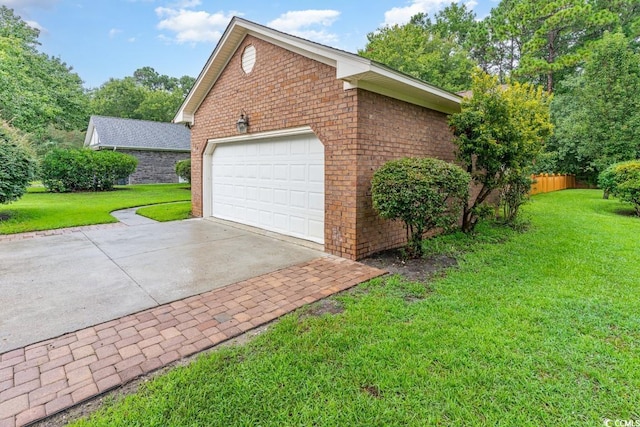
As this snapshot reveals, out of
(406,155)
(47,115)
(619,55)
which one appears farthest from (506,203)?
(47,115)

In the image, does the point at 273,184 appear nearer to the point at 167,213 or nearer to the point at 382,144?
the point at 382,144

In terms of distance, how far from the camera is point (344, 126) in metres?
5.17

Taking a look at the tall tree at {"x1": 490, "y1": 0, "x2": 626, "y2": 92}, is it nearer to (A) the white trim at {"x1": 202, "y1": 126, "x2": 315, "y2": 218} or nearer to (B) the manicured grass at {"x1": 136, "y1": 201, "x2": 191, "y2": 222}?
(A) the white trim at {"x1": 202, "y1": 126, "x2": 315, "y2": 218}

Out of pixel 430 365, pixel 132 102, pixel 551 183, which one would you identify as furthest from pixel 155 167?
pixel 551 183

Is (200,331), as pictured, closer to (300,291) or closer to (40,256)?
(300,291)

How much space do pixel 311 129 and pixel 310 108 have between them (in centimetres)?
37

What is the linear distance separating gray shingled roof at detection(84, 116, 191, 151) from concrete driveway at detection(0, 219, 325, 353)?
17307mm

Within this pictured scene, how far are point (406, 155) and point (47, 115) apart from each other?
2212 cm

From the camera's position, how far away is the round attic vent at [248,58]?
22.8 feet

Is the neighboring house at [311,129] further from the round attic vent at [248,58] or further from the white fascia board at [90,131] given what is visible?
the white fascia board at [90,131]

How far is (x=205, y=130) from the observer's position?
882 cm

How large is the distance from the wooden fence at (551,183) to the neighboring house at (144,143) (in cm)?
2268

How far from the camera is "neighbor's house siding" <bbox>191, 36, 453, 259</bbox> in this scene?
5145 millimetres

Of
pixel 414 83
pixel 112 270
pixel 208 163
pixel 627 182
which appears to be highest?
pixel 414 83
